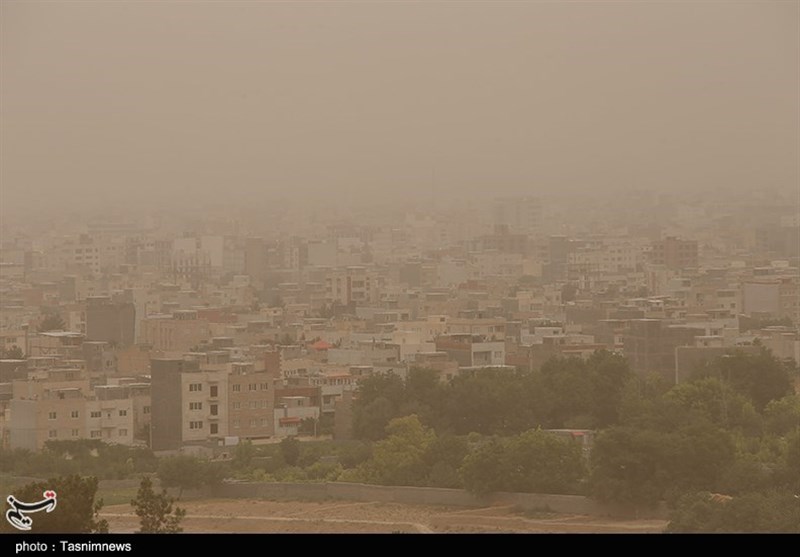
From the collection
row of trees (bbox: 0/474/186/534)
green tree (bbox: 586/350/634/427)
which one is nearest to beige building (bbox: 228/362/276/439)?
green tree (bbox: 586/350/634/427)

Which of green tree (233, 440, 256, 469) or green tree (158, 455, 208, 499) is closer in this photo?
green tree (158, 455, 208, 499)

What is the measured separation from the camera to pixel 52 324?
19000mm

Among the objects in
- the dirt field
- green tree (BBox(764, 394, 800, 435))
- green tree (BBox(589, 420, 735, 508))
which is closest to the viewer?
the dirt field

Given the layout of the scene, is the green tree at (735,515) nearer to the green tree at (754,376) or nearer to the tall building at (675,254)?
the green tree at (754,376)

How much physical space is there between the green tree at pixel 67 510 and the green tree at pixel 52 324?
1285 centimetres

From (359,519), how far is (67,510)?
213 centimetres

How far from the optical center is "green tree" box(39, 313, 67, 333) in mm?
18580

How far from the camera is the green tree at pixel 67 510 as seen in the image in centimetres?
508

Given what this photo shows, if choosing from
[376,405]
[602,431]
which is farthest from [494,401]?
[602,431]

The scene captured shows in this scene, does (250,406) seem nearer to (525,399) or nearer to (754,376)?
(525,399)

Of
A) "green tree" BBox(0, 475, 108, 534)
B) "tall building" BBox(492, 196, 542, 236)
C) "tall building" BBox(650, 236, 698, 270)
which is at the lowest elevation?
"green tree" BBox(0, 475, 108, 534)

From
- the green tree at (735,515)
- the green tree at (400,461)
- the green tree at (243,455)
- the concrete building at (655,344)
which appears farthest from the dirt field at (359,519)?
the concrete building at (655,344)

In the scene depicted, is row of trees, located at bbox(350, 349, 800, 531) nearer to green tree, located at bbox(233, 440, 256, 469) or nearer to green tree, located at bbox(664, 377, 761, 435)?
green tree, located at bbox(664, 377, 761, 435)

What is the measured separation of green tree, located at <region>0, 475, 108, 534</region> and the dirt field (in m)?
0.77
